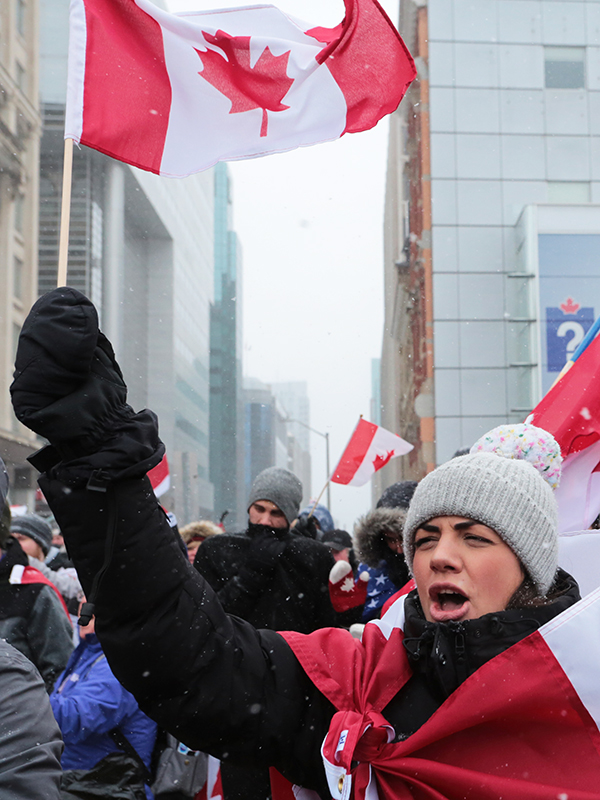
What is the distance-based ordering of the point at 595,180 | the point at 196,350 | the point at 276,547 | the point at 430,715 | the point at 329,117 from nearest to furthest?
the point at 430,715 → the point at 329,117 → the point at 276,547 → the point at 595,180 → the point at 196,350

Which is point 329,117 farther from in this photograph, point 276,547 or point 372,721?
point 372,721

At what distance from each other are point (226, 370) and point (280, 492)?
125426mm

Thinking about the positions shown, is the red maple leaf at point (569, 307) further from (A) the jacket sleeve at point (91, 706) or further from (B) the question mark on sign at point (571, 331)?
(A) the jacket sleeve at point (91, 706)

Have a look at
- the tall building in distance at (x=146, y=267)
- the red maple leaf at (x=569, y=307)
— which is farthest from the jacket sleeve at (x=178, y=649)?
the tall building in distance at (x=146, y=267)

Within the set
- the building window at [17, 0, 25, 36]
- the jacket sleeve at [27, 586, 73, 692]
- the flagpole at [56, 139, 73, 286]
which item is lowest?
the jacket sleeve at [27, 586, 73, 692]

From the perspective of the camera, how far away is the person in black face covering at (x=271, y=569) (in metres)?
4.23

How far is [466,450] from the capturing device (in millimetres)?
4504

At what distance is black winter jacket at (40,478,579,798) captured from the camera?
1.48 m

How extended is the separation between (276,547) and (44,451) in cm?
286

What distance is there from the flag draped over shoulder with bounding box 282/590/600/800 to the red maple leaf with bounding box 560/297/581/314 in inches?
572

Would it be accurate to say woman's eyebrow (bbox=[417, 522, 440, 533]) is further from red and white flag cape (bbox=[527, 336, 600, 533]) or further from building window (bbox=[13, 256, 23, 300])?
building window (bbox=[13, 256, 23, 300])

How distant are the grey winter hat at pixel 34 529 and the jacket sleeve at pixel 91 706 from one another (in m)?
2.15

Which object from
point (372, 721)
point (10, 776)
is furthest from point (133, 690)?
point (372, 721)

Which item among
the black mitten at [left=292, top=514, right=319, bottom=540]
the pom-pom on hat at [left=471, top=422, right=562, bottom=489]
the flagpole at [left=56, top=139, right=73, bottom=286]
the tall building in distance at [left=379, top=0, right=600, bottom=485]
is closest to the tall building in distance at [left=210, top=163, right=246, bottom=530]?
the tall building in distance at [left=379, top=0, right=600, bottom=485]
